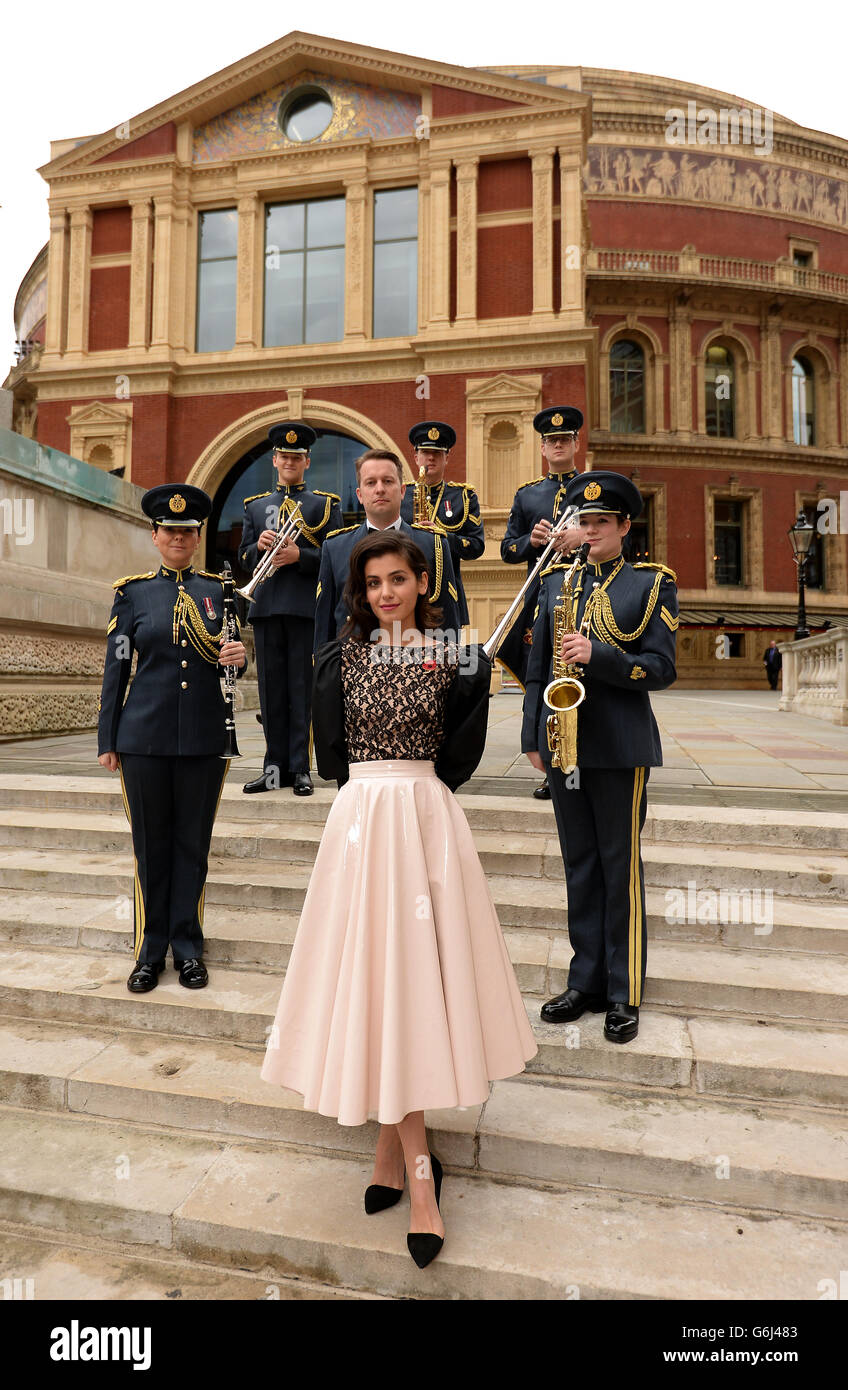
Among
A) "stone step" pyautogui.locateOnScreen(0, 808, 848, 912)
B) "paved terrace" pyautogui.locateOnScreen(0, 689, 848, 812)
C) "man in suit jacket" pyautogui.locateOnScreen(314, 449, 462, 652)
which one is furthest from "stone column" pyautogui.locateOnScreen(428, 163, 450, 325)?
"stone step" pyautogui.locateOnScreen(0, 808, 848, 912)

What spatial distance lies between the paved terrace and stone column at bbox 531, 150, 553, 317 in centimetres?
1313

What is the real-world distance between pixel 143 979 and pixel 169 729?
45.3 inches

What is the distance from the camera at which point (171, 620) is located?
12.8 ft

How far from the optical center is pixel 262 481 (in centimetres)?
2291

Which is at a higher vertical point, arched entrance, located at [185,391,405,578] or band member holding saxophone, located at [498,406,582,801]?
arched entrance, located at [185,391,405,578]

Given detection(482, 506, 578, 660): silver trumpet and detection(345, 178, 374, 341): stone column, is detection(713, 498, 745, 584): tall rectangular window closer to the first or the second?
detection(345, 178, 374, 341): stone column

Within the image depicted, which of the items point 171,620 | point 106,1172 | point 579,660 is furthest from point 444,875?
point 171,620

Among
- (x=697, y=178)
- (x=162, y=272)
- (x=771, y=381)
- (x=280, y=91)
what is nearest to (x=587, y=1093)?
(x=162, y=272)

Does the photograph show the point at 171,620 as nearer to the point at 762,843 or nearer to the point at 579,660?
the point at 579,660

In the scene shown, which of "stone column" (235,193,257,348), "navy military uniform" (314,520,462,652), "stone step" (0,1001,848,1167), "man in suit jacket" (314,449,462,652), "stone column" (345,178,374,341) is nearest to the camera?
"stone step" (0,1001,848,1167)

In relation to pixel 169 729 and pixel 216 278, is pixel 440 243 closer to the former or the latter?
pixel 216 278

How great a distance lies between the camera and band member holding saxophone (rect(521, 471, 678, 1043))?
3320 millimetres
